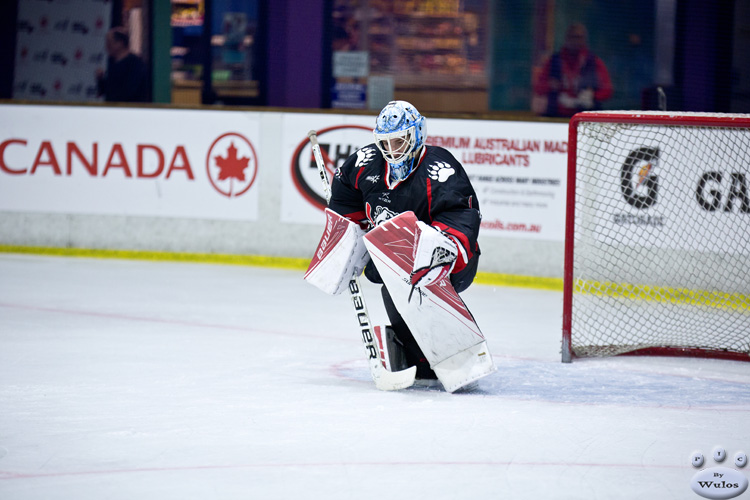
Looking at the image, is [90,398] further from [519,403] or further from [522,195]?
[522,195]

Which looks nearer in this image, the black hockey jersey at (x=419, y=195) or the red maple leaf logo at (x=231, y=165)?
the black hockey jersey at (x=419, y=195)

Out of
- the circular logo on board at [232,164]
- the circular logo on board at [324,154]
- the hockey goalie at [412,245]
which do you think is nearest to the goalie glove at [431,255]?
the hockey goalie at [412,245]

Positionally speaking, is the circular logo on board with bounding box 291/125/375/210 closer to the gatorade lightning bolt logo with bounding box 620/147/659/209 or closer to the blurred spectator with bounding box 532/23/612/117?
the blurred spectator with bounding box 532/23/612/117

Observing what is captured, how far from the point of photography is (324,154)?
7.27 m

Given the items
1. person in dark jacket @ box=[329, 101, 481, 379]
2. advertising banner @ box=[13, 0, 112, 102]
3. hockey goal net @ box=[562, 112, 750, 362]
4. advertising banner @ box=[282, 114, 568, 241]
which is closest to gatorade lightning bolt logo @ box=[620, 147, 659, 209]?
hockey goal net @ box=[562, 112, 750, 362]

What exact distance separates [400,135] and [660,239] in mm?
2952

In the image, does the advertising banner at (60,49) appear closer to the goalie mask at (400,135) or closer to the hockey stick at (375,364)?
the hockey stick at (375,364)

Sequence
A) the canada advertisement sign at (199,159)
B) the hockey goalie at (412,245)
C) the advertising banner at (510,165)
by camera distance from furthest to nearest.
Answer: the canada advertisement sign at (199,159), the advertising banner at (510,165), the hockey goalie at (412,245)

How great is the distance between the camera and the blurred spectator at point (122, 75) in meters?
8.32

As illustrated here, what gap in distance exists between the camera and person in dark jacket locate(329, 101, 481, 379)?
3.84 meters

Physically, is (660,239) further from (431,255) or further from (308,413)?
(308,413)

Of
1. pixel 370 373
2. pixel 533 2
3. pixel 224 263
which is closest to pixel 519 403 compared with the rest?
pixel 370 373

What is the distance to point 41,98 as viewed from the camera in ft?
27.4

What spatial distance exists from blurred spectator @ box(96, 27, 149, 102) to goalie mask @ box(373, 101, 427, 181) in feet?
16.0
